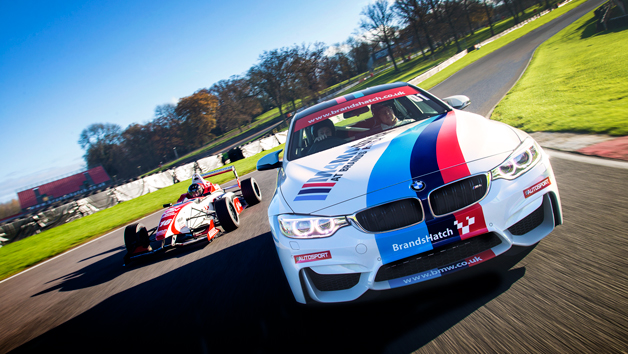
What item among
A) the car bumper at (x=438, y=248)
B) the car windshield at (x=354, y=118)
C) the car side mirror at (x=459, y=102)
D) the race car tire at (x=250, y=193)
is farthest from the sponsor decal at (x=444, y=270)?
the race car tire at (x=250, y=193)

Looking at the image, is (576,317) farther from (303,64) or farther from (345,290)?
(303,64)

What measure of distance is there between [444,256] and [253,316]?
1.62 m

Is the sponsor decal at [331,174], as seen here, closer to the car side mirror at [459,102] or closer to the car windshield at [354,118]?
the car windshield at [354,118]

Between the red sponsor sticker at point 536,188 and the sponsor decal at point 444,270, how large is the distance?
0.45 metres

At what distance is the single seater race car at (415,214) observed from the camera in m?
2.10

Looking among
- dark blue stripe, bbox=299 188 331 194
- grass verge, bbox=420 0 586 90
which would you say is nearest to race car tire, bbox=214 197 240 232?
dark blue stripe, bbox=299 188 331 194

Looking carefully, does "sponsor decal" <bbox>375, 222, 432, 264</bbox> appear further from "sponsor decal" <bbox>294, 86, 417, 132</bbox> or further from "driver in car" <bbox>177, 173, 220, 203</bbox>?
"driver in car" <bbox>177, 173, 220, 203</bbox>

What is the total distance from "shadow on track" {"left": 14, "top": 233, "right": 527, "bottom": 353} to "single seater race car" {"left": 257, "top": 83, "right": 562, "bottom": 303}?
0.89 ft

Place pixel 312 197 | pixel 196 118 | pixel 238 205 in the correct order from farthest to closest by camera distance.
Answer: pixel 196 118 → pixel 238 205 → pixel 312 197

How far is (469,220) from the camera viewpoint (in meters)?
2.08

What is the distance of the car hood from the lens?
221cm

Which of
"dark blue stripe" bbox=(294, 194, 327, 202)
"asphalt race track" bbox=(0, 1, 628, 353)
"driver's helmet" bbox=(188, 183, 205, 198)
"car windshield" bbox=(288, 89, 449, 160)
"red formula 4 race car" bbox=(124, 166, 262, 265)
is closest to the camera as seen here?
"asphalt race track" bbox=(0, 1, 628, 353)

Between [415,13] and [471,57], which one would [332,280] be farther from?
[415,13]

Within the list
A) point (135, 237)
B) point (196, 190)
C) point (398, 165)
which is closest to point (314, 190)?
point (398, 165)
